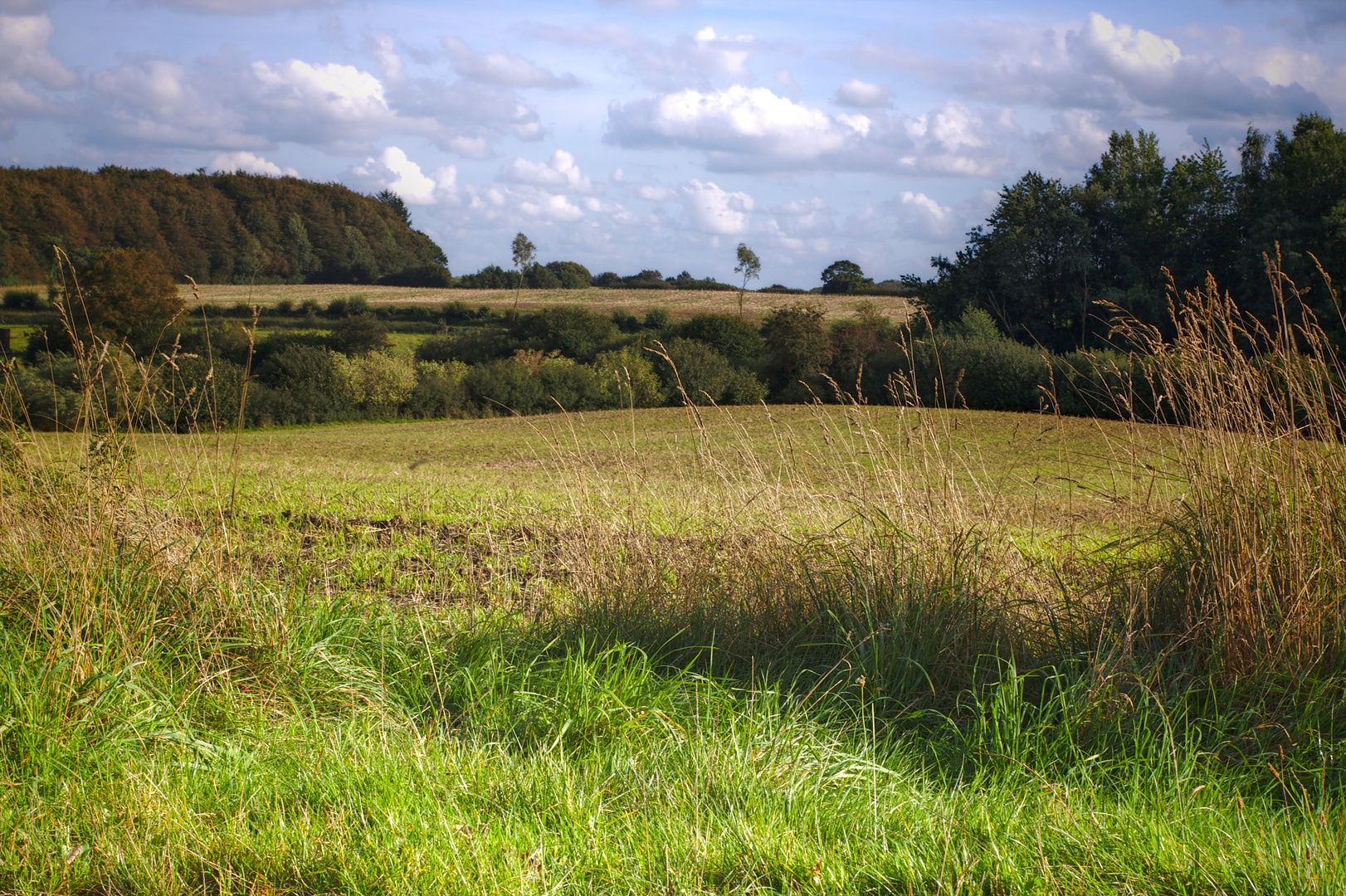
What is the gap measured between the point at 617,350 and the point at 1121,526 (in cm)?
3264

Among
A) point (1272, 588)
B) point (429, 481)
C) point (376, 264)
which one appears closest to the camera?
point (1272, 588)

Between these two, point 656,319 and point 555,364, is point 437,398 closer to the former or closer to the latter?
point 555,364

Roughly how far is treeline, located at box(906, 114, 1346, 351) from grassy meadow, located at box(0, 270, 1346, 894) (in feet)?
80.2

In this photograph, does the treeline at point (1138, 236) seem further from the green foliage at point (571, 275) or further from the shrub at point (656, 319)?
the green foliage at point (571, 275)

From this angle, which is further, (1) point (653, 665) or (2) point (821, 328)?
(2) point (821, 328)

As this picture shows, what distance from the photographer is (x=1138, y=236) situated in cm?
3095

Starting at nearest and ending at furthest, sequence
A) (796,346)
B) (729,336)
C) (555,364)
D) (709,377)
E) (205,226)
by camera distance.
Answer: (709,377) → (796,346) → (555,364) → (729,336) → (205,226)

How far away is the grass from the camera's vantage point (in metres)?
49.8

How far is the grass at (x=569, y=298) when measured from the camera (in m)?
49.8

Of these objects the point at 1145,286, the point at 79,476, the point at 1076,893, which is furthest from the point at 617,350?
the point at 1076,893

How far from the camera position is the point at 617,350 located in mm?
36125

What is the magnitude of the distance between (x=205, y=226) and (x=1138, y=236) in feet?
161

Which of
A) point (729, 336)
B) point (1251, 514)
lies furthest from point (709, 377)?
point (1251, 514)

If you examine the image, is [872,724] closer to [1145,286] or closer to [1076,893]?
[1076,893]
